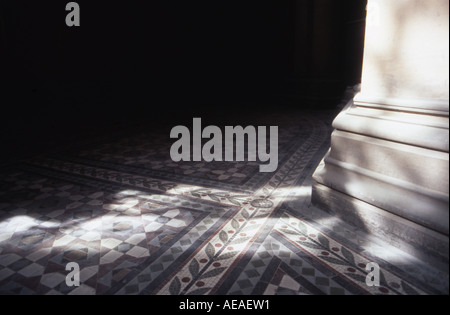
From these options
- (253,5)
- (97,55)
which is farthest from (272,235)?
(253,5)

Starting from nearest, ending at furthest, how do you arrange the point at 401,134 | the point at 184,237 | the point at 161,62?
the point at 401,134
the point at 184,237
the point at 161,62

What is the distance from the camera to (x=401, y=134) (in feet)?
6.70

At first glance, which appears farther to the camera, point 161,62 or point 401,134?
point 161,62

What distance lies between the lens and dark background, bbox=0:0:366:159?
673 cm

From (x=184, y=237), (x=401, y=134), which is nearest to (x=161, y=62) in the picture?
(x=184, y=237)

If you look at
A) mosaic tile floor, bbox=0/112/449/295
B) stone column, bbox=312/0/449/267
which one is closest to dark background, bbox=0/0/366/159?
mosaic tile floor, bbox=0/112/449/295

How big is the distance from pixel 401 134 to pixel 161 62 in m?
8.56

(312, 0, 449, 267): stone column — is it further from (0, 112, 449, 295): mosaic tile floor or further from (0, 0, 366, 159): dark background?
(0, 0, 366, 159): dark background

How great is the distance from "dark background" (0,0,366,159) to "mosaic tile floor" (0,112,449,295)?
2.39 metres

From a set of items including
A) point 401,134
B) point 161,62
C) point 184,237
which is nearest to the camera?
point 401,134

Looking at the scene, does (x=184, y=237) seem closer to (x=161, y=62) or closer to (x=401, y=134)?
(x=401, y=134)

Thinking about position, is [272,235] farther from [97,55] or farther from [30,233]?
[97,55]

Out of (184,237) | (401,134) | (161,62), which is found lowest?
(184,237)

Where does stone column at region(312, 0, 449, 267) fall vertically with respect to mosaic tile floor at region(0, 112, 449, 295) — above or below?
above
